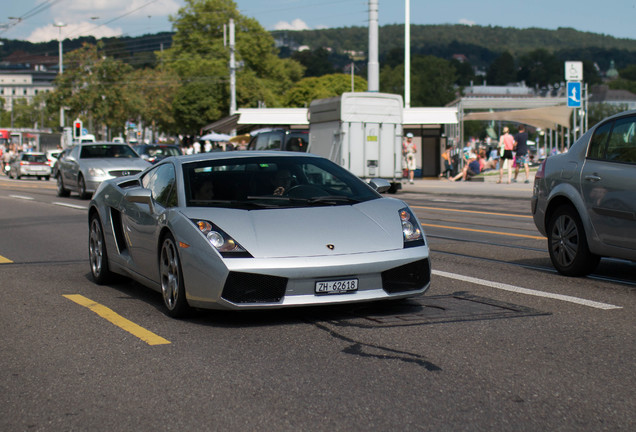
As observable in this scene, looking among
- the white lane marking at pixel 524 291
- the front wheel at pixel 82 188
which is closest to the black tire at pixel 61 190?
the front wheel at pixel 82 188

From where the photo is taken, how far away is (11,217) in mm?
19109

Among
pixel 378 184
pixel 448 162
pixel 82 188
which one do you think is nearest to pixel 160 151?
pixel 82 188

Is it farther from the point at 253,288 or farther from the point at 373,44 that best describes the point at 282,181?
the point at 373,44

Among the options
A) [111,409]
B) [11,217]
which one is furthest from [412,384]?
[11,217]

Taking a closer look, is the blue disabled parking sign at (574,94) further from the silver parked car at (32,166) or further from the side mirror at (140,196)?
the silver parked car at (32,166)

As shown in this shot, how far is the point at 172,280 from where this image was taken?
6.98 metres

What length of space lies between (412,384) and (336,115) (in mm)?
24135

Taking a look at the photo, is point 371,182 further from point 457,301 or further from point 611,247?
point 611,247

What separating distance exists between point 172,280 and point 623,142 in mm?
4231

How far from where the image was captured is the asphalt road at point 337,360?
4348 mm

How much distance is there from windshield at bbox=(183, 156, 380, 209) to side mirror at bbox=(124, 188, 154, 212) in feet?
1.14

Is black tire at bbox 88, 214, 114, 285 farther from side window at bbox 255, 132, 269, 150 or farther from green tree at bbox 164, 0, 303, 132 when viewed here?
green tree at bbox 164, 0, 303, 132

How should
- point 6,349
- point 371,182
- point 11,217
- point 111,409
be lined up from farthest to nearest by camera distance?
point 11,217 < point 371,182 < point 6,349 < point 111,409

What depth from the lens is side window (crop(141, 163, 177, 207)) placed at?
7479mm
